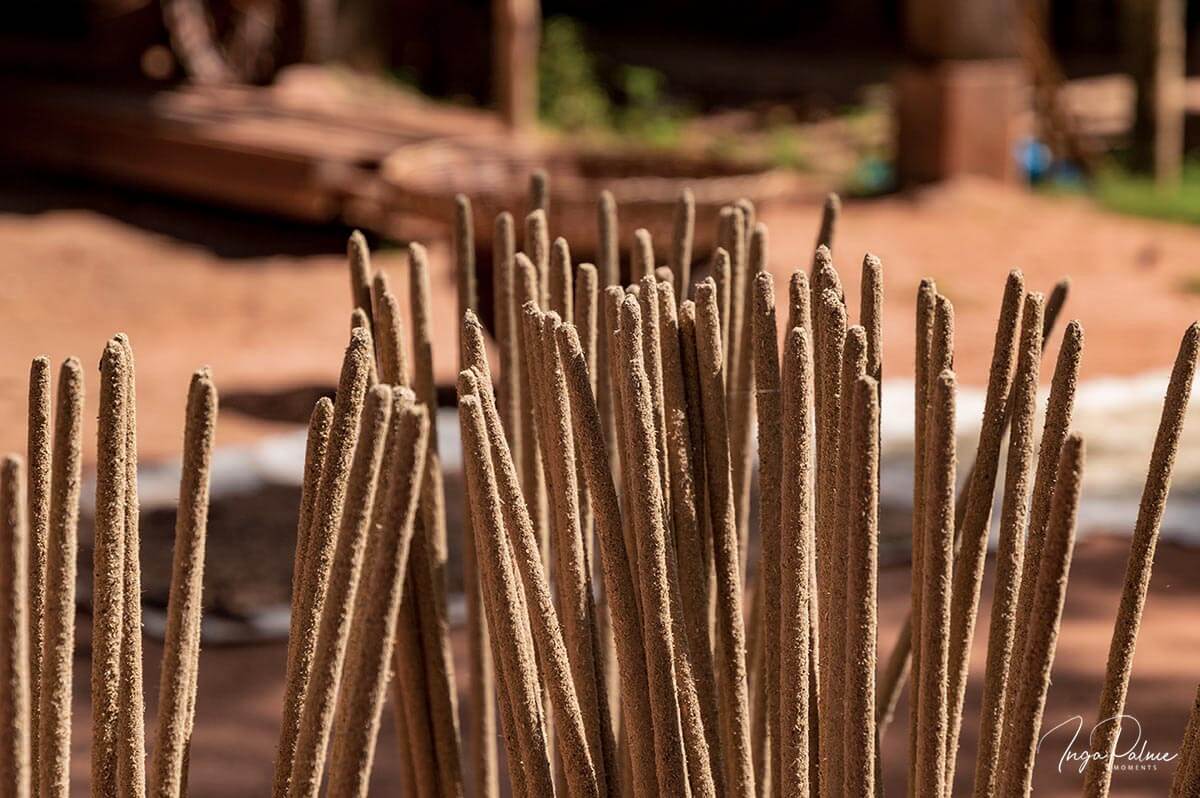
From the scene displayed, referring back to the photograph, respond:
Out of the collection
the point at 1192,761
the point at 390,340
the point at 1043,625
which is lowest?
the point at 1192,761

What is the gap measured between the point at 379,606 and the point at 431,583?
1.06ft

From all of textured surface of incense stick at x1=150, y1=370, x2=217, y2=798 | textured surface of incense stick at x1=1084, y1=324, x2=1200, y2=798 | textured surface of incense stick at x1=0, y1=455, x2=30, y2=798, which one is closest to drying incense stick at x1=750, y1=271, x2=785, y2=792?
textured surface of incense stick at x1=1084, y1=324, x2=1200, y2=798

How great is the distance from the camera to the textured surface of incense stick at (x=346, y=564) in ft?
2.99

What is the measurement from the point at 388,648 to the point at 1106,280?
471cm

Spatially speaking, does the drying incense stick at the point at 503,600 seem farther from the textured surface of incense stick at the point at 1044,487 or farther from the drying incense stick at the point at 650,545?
the textured surface of incense stick at the point at 1044,487

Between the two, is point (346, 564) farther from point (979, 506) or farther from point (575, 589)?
point (979, 506)

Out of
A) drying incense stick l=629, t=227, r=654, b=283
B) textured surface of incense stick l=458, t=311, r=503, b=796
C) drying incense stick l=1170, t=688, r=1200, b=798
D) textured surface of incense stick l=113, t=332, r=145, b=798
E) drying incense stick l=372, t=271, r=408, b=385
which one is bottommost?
textured surface of incense stick l=458, t=311, r=503, b=796

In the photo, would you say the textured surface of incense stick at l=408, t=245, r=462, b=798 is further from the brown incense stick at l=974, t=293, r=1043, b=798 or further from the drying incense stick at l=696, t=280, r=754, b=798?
the brown incense stick at l=974, t=293, r=1043, b=798

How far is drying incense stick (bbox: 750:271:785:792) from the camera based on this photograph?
3.50 ft

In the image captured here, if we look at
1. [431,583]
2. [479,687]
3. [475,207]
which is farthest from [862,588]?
[475,207]

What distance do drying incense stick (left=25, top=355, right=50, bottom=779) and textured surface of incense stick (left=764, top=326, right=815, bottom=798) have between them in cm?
45

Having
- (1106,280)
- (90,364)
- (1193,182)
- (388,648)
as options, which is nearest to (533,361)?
(388,648)

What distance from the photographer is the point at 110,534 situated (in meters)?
0.98

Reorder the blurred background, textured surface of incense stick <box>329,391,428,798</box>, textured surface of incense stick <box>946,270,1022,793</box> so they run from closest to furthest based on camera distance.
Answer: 1. textured surface of incense stick <box>329,391,428,798</box>
2. textured surface of incense stick <box>946,270,1022,793</box>
3. the blurred background
